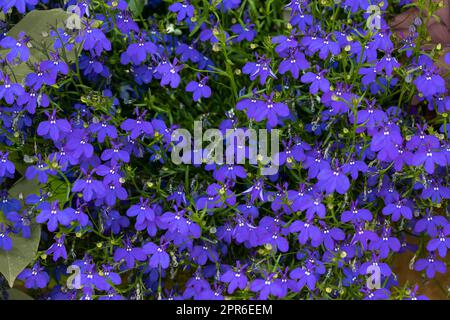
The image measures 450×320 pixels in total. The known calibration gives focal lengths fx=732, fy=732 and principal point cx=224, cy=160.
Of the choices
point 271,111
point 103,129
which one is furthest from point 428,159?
point 103,129

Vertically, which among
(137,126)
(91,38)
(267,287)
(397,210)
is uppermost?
(91,38)

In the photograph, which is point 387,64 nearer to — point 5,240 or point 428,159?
Result: point 428,159

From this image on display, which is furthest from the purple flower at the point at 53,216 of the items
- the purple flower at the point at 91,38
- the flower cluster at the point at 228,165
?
the purple flower at the point at 91,38

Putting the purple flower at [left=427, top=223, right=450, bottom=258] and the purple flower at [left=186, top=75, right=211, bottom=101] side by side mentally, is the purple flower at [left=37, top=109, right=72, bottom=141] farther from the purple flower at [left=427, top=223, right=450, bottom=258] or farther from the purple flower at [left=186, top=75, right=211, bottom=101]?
the purple flower at [left=427, top=223, right=450, bottom=258]

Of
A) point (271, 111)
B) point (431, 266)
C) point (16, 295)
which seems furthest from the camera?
point (16, 295)

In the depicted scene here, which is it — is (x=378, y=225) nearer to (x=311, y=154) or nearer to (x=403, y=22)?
(x=311, y=154)

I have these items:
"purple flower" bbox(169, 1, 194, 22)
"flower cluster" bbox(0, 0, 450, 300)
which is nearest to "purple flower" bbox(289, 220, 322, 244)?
"flower cluster" bbox(0, 0, 450, 300)

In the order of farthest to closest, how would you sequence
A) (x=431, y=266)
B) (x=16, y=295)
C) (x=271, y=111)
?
(x=16, y=295)
(x=431, y=266)
(x=271, y=111)

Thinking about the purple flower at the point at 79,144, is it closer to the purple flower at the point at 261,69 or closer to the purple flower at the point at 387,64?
the purple flower at the point at 261,69
